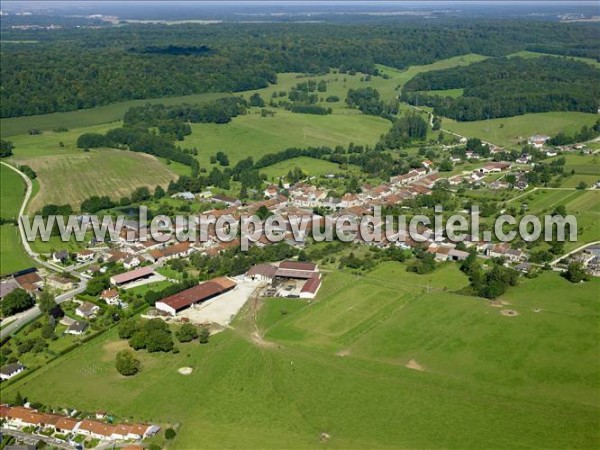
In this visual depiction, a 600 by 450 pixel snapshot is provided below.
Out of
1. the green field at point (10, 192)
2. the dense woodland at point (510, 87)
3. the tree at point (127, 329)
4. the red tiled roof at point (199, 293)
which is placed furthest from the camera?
the dense woodland at point (510, 87)

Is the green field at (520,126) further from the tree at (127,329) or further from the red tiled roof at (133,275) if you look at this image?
the tree at (127,329)

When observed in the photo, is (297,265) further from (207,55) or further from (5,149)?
(207,55)

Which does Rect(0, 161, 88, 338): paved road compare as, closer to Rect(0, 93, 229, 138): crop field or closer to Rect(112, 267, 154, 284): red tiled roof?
Rect(112, 267, 154, 284): red tiled roof

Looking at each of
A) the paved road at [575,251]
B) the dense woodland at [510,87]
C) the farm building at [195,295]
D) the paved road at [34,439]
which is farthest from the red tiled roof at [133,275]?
the dense woodland at [510,87]

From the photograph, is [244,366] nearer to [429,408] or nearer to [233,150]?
[429,408]

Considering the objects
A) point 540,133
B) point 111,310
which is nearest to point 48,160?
point 111,310

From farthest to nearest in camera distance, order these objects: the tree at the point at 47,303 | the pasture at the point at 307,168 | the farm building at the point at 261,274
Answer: the pasture at the point at 307,168, the farm building at the point at 261,274, the tree at the point at 47,303

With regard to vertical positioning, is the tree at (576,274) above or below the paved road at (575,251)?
above

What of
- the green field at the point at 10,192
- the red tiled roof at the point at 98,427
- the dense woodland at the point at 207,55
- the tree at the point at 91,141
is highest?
the dense woodland at the point at 207,55
